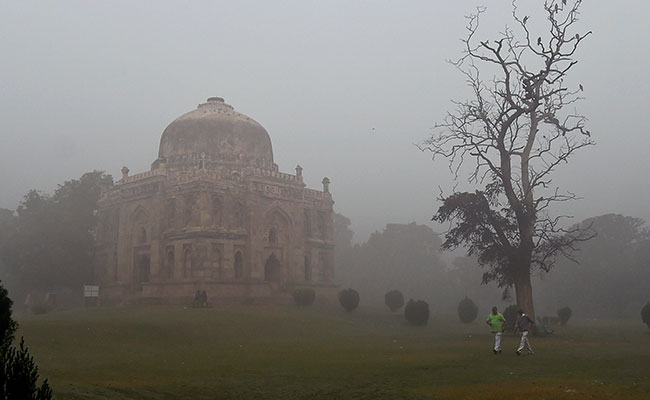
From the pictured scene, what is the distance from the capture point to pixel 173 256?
126ft

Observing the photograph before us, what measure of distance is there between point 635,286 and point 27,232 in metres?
49.0

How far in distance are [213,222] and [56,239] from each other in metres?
13.8

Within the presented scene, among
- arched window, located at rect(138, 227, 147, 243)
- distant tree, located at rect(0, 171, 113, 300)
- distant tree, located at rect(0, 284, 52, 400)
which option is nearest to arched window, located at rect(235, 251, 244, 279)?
arched window, located at rect(138, 227, 147, 243)

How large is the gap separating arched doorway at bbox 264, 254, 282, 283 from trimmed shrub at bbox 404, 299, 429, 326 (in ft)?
38.2

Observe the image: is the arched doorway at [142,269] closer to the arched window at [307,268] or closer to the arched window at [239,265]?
the arched window at [239,265]

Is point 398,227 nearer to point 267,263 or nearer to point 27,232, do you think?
point 267,263

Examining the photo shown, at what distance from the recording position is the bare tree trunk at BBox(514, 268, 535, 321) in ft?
82.8

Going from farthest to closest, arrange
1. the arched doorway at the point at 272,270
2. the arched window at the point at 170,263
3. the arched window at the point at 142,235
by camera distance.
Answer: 1. the arched doorway at the point at 272,270
2. the arched window at the point at 142,235
3. the arched window at the point at 170,263

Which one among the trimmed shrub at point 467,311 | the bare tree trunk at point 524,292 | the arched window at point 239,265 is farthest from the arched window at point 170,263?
the bare tree trunk at point 524,292

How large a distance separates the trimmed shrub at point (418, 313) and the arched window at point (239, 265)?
1171cm

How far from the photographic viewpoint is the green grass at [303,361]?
39.0ft

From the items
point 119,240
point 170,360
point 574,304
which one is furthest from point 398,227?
point 170,360

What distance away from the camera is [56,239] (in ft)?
145

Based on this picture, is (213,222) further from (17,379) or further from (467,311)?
(17,379)
